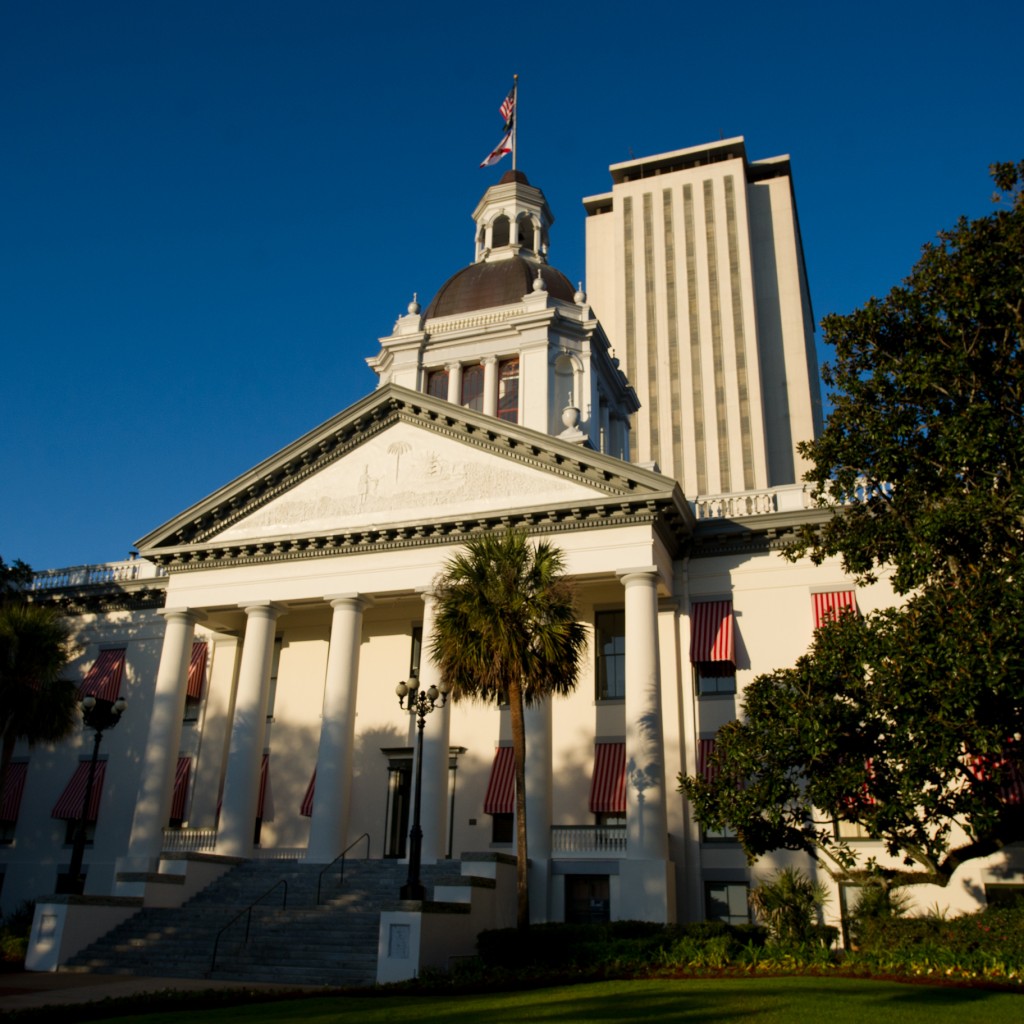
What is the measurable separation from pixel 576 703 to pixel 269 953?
37.8ft

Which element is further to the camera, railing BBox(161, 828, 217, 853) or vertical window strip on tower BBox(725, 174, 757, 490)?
vertical window strip on tower BBox(725, 174, 757, 490)

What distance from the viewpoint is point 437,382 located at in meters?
43.3

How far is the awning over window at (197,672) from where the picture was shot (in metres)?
34.3

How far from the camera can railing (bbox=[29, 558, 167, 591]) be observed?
119ft

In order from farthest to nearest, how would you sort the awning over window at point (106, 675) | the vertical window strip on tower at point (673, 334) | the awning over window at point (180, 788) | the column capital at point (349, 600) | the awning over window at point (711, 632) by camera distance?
1. the vertical window strip on tower at point (673, 334)
2. the awning over window at point (106, 675)
3. the awning over window at point (180, 788)
4. the column capital at point (349, 600)
5. the awning over window at point (711, 632)

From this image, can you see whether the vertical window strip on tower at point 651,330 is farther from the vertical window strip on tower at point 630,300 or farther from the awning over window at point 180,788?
the awning over window at point 180,788

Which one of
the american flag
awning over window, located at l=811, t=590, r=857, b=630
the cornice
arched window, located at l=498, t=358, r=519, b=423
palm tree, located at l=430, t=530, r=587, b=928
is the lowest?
palm tree, located at l=430, t=530, r=587, b=928

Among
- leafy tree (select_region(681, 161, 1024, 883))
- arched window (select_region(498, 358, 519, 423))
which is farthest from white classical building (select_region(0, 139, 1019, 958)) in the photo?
leafy tree (select_region(681, 161, 1024, 883))

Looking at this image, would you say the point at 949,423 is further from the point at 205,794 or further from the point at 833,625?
the point at 205,794

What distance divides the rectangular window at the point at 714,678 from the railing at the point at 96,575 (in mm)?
18438

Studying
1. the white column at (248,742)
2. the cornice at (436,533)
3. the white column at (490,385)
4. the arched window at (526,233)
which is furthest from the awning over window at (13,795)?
the arched window at (526,233)

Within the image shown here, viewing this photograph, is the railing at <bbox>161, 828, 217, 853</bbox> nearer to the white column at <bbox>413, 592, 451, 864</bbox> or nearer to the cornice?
the white column at <bbox>413, 592, 451, 864</bbox>

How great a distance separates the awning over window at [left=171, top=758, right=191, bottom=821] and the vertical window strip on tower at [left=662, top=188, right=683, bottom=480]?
49705mm

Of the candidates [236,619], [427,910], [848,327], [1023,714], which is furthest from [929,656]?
[236,619]
